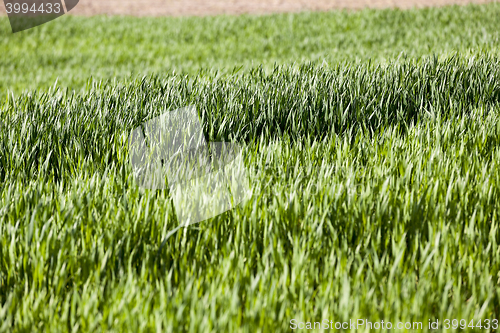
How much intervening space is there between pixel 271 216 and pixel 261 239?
10 centimetres

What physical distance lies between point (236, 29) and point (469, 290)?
8973mm

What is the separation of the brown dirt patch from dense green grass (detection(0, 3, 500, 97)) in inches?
96.2

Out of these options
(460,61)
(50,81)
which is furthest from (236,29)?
(460,61)

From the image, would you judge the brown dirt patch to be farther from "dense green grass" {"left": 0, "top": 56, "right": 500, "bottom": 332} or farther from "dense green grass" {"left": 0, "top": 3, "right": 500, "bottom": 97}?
"dense green grass" {"left": 0, "top": 56, "right": 500, "bottom": 332}

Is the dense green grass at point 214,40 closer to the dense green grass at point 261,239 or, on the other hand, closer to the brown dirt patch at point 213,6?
the brown dirt patch at point 213,6

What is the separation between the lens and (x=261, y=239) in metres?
1.59

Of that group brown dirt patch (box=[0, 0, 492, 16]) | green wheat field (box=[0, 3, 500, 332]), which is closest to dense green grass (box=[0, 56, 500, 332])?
green wheat field (box=[0, 3, 500, 332])

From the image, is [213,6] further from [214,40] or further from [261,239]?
[261,239]

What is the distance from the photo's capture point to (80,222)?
1.56 m

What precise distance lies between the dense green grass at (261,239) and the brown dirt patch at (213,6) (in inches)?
424

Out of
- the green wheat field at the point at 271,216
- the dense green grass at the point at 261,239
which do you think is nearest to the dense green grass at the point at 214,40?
the green wheat field at the point at 271,216

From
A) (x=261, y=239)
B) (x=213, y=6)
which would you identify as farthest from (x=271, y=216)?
(x=213, y=6)

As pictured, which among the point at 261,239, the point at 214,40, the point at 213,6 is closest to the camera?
the point at 261,239

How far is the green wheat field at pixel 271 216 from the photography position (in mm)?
1226
